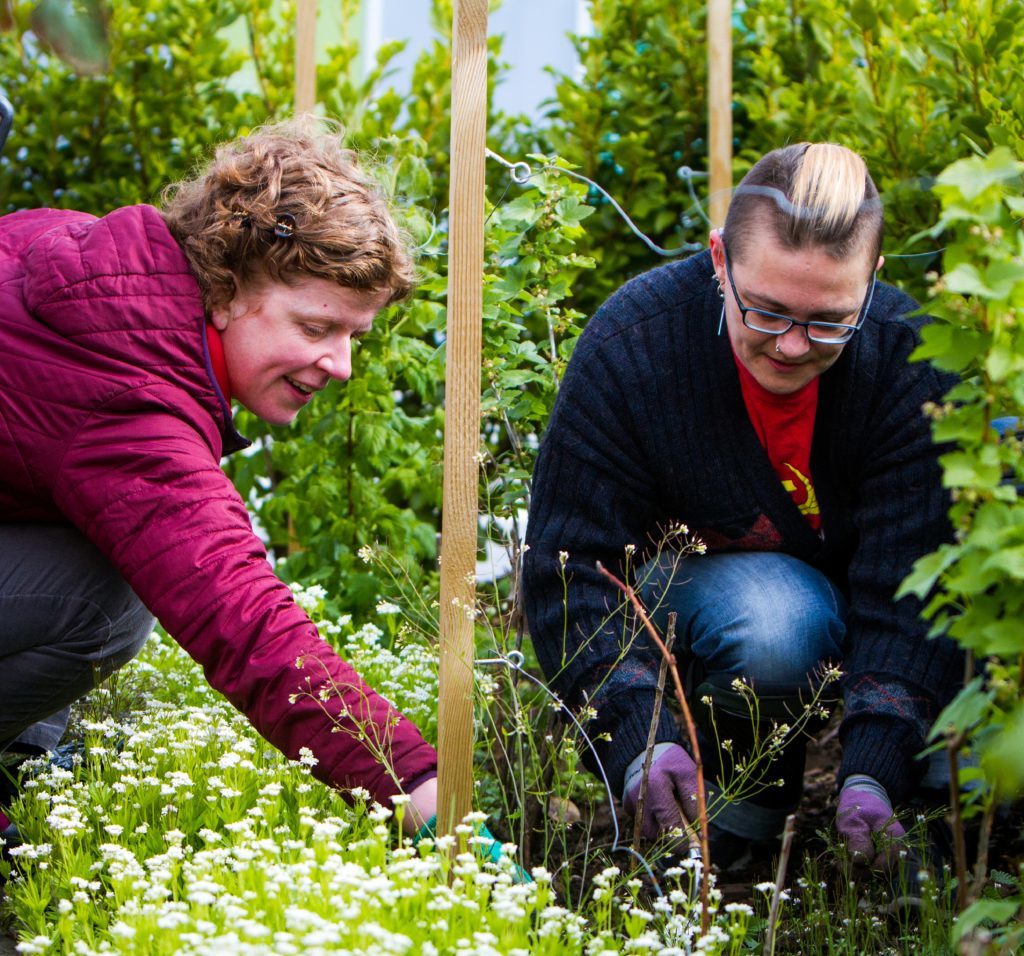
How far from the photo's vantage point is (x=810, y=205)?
2453 mm

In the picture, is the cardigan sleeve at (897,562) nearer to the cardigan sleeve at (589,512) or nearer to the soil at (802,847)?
the soil at (802,847)

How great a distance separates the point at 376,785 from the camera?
235 centimetres

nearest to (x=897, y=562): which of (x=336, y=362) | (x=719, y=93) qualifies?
(x=336, y=362)

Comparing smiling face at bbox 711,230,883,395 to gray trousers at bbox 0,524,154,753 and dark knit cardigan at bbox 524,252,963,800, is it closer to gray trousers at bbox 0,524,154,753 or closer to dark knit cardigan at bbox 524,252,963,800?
dark knit cardigan at bbox 524,252,963,800

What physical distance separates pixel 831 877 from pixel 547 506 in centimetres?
96

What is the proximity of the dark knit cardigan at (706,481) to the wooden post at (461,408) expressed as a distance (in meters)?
0.46

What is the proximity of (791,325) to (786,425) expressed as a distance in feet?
1.09

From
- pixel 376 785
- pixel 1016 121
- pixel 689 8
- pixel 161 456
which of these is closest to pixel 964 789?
pixel 376 785

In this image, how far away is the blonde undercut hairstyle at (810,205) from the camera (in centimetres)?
245

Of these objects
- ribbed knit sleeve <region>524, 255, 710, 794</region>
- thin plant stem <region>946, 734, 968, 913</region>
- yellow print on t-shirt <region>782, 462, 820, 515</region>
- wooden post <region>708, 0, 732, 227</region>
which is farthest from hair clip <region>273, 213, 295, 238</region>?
wooden post <region>708, 0, 732, 227</region>

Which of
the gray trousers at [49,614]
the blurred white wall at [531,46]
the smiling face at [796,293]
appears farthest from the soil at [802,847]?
the blurred white wall at [531,46]

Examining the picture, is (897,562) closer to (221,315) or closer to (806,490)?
(806,490)

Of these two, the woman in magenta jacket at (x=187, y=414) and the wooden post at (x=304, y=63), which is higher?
the wooden post at (x=304, y=63)

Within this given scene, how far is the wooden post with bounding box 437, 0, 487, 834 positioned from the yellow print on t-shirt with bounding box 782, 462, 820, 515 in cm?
84
